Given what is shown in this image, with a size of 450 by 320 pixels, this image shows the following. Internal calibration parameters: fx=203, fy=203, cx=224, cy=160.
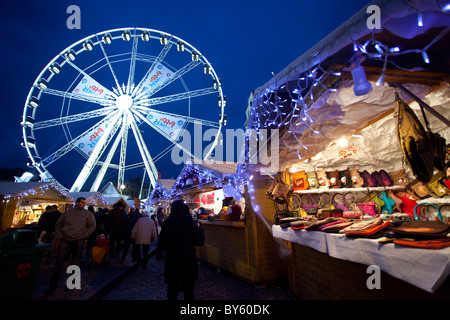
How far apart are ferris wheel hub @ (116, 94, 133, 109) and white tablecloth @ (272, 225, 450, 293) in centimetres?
1720

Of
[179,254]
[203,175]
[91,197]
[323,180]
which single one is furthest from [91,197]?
[323,180]

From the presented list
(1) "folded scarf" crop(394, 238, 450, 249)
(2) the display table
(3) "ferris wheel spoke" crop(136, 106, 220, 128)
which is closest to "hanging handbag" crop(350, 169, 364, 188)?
(2) the display table

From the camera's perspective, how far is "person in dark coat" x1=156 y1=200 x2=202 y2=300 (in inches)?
107

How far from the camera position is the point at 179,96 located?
1631 cm

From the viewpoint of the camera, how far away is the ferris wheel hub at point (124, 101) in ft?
52.6

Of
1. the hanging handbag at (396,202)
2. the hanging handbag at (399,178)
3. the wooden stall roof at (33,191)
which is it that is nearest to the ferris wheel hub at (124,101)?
the wooden stall roof at (33,191)

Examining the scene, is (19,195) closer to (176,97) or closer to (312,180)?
(312,180)

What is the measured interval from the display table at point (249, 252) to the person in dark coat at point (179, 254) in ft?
5.98

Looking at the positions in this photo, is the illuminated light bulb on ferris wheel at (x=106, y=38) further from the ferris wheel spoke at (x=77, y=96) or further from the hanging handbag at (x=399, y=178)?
the hanging handbag at (x=399, y=178)

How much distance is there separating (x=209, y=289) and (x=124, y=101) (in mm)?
16136

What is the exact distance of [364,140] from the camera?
474cm

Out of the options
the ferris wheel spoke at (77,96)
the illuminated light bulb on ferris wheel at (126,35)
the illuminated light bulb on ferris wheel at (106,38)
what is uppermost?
the illuminated light bulb on ferris wheel at (126,35)

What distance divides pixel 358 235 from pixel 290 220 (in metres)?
1.57

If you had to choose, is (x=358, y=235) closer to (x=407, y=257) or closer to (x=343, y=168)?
(x=407, y=257)
